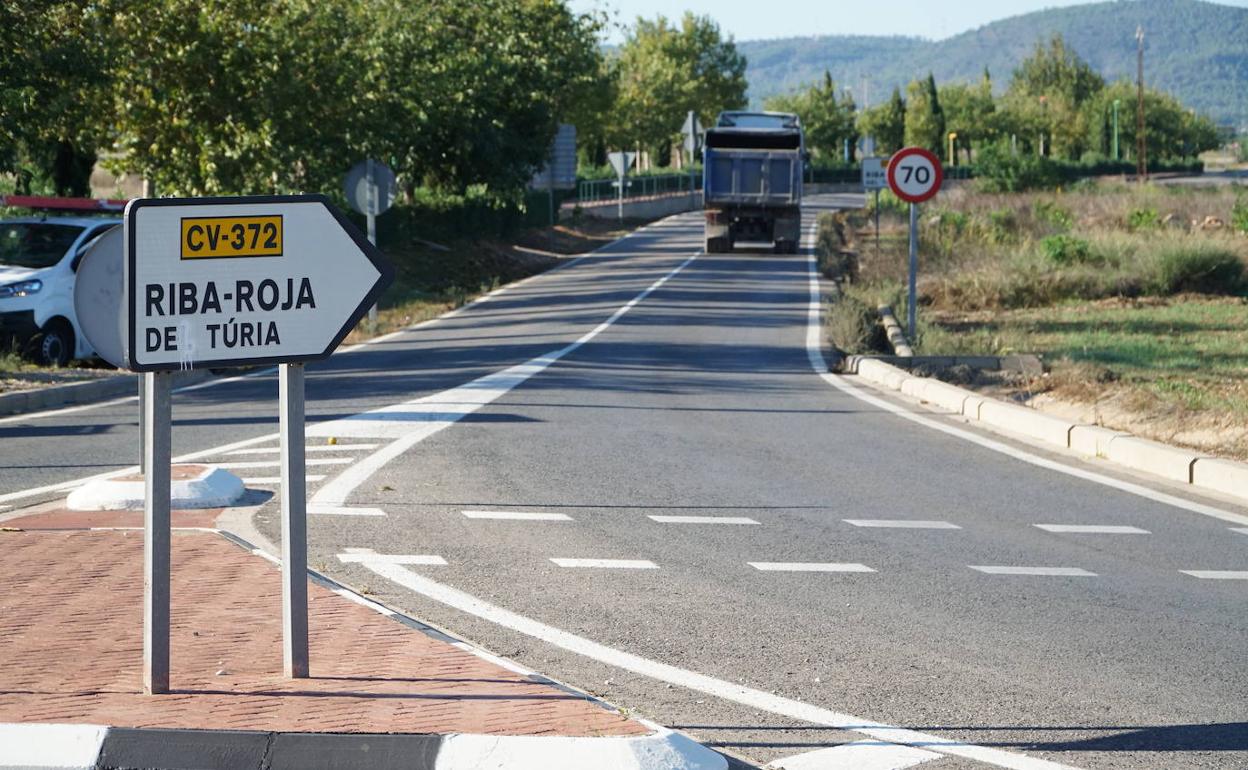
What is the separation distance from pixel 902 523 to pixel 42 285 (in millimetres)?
12491

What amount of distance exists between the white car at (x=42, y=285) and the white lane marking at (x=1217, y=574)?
13544mm

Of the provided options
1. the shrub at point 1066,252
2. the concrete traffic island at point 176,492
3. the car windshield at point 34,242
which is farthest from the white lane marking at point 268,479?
the shrub at point 1066,252

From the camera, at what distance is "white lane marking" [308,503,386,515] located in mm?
9047

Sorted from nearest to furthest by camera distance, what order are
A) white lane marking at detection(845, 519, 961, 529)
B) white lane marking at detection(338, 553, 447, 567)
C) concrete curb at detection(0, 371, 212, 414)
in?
white lane marking at detection(338, 553, 447, 567)
white lane marking at detection(845, 519, 961, 529)
concrete curb at detection(0, 371, 212, 414)

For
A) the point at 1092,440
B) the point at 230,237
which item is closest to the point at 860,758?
the point at 230,237

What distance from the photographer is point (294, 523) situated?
17.8 feet

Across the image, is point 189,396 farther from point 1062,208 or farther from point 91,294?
point 1062,208

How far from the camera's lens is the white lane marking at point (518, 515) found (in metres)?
8.97

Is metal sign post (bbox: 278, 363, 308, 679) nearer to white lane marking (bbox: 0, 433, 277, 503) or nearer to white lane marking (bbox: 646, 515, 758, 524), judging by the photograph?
white lane marking (bbox: 646, 515, 758, 524)

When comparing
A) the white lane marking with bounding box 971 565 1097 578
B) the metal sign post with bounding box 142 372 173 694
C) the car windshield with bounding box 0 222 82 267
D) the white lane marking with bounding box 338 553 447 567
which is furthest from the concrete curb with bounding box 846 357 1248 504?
the car windshield with bounding box 0 222 82 267

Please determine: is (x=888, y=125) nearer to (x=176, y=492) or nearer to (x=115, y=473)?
(x=115, y=473)

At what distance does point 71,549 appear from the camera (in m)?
7.80

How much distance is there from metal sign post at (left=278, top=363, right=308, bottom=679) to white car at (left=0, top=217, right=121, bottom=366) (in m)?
13.3

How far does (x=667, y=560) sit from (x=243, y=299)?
3.21 meters
